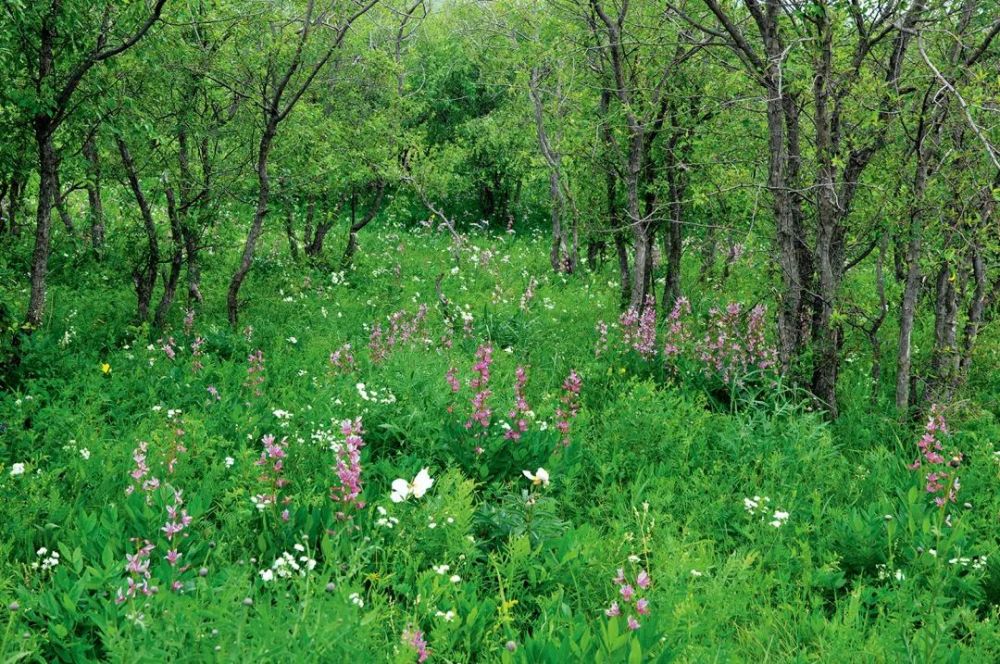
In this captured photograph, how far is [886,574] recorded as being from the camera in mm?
3836

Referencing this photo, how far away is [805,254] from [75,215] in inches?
501

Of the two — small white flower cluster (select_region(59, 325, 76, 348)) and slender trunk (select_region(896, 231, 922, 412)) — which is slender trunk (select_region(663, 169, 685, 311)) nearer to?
slender trunk (select_region(896, 231, 922, 412))

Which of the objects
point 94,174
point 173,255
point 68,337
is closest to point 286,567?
point 68,337

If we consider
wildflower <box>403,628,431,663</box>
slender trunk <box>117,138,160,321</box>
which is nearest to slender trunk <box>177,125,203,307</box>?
slender trunk <box>117,138,160,321</box>

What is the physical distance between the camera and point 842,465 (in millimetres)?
5363

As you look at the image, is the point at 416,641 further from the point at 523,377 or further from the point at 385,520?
the point at 523,377

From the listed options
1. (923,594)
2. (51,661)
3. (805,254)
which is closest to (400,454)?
(51,661)

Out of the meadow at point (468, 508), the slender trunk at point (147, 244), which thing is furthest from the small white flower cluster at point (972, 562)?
the slender trunk at point (147, 244)

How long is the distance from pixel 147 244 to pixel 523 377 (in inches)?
205

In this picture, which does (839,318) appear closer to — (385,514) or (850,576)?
(850,576)

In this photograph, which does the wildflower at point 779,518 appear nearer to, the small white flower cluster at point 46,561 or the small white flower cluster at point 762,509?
the small white flower cluster at point 762,509

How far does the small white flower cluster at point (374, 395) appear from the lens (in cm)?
559

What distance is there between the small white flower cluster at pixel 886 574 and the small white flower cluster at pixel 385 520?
2.57 meters

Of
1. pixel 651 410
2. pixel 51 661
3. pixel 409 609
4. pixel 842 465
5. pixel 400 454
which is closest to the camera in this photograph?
pixel 51 661
